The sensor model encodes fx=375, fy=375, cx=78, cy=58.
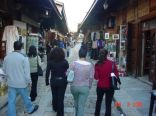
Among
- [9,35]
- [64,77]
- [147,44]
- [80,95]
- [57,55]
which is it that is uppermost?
[9,35]

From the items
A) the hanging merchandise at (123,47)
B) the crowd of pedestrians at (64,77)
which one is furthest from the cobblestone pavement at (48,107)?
the hanging merchandise at (123,47)

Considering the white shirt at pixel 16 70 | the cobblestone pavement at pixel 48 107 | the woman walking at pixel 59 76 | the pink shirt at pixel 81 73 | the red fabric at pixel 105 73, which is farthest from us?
the cobblestone pavement at pixel 48 107

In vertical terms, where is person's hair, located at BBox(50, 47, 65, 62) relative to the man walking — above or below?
above

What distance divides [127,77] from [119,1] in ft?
15.0

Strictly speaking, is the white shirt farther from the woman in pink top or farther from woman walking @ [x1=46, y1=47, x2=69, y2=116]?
the woman in pink top

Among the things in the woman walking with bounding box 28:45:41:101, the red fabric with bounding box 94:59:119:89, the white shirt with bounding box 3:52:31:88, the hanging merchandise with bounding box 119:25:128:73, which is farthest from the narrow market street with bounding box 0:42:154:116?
the hanging merchandise with bounding box 119:25:128:73

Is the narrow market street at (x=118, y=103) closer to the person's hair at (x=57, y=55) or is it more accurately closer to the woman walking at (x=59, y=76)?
the woman walking at (x=59, y=76)

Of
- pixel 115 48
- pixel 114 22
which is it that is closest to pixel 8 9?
pixel 115 48

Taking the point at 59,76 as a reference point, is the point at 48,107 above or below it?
below

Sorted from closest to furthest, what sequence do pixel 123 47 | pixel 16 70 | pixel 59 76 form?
pixel 16 70 → pixel 59 76 → pixel 123 47

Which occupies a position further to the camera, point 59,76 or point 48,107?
point 48,107
